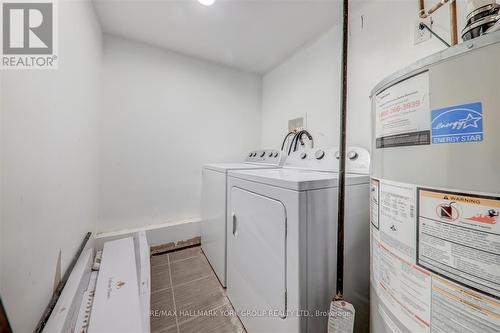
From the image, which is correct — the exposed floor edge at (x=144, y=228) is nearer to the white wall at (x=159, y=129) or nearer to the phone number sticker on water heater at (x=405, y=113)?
the white wall at (x=159, y=129)

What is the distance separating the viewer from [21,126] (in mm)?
706

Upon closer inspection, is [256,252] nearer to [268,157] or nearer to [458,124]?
[458,124]

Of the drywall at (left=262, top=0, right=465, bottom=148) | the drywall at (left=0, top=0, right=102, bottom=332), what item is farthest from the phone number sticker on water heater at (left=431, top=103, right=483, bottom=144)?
the drywall at (left=0, top=0, right=102, bottom=332)

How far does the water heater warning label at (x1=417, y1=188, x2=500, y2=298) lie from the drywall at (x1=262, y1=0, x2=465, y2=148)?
102cm

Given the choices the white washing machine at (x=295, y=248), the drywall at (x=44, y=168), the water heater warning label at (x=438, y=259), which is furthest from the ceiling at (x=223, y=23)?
the water heater warning label at (x=438, y=259)

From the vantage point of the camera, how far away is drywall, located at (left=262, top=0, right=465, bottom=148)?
117cm

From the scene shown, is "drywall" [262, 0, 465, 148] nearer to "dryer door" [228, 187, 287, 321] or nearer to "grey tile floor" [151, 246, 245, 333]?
"dryer door" [228, 187, 287, 321]

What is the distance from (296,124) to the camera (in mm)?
2111

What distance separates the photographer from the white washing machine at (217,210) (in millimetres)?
1484

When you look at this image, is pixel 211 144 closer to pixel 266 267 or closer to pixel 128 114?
pixel 128 114

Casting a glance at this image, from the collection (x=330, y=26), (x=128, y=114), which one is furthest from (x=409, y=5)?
(x=128, y=114)

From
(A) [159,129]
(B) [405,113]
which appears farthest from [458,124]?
(A) [159,129]

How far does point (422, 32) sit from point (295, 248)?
56.8 inches

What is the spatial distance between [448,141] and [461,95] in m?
0.11
